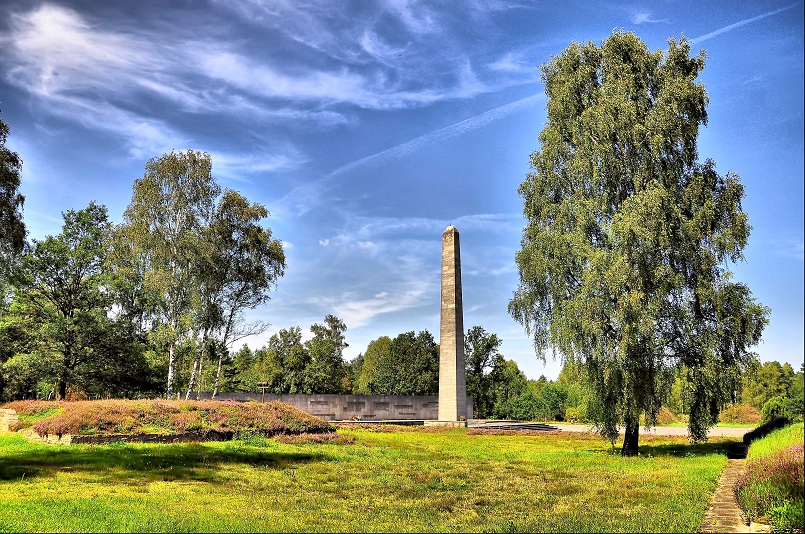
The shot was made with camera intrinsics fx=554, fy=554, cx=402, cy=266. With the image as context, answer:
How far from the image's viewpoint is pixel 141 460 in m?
15.2

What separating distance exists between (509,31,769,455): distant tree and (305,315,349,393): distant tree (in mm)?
46937

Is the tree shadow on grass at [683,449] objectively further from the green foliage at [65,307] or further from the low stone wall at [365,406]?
the green foliage at [65,307]

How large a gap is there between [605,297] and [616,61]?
9149 millimetres

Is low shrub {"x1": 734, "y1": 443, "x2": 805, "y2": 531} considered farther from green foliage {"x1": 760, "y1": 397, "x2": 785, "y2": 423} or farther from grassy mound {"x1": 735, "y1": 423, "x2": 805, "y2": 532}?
green foliage {"x1": 760, "y1": 397, "x2": 785, "y2": 423}

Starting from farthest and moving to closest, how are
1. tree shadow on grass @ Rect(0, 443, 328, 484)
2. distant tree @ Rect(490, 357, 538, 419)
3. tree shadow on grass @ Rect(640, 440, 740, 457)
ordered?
distant tree @ Rect(490, 357, 538, 419), tree shadow on grass @ Rect(640, 440, 740, 457), tree shadow on grass @ Rect(0, 443, 328, 484)

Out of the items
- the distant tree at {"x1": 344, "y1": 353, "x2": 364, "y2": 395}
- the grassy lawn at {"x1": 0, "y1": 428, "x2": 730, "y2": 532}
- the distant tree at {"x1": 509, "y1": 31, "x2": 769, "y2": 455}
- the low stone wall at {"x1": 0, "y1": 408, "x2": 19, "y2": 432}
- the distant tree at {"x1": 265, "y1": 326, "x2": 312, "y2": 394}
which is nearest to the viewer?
the grassy lawn at {"x1": 0, "y1": 428, "x2": 730, "y2": 532}

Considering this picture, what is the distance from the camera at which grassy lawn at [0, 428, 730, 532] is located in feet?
27.9

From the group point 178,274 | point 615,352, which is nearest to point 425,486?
point 615,352

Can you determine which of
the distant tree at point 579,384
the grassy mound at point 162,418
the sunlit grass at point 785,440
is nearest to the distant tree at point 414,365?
the grassy mound at point 162,418

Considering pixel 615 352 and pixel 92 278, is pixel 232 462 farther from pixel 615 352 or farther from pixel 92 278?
pixel 92 278

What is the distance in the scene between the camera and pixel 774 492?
834 centimetres

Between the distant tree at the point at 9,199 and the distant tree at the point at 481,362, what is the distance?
1685 inches

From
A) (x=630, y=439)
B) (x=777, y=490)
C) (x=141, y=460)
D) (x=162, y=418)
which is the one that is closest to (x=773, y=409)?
(x=777, y=490)

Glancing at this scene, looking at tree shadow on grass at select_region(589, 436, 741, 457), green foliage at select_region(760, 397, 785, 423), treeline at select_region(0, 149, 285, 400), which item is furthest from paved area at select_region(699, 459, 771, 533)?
treeline at select_region(0, 149, 285, 400)
